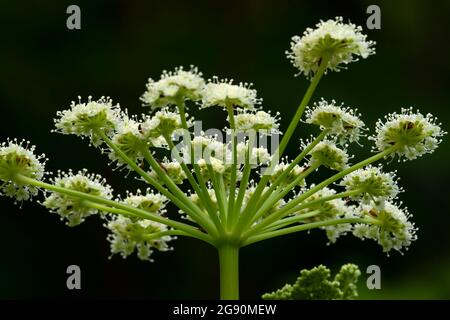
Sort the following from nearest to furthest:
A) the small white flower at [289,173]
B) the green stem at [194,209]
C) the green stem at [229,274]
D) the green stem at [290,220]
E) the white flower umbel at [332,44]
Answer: the green stem at [229,274] < the green stem at [194,209] < the green stem at [290,220] < the white flower umbel at [332,44] < the small white flower at [289,173]

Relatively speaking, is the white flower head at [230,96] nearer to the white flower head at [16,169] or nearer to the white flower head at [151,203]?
the white flower head at [151,203]

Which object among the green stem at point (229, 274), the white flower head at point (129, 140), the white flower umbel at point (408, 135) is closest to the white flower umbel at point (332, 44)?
the white flower umbel at point (408, 135)

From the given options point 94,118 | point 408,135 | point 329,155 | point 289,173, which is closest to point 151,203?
point 94,118

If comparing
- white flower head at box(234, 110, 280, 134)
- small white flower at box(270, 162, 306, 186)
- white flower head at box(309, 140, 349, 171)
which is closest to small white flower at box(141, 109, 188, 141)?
white flower head at box(234, 110, 280, 134)

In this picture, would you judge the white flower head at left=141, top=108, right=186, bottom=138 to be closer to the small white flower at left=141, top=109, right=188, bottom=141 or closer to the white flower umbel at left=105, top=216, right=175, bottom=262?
the small white flower at left=141, top=109, right=188, bottom=141

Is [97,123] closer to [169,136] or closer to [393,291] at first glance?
[169,136]

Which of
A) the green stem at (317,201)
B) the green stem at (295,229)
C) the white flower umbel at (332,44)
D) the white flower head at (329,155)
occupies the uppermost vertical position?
the white flower umbel at (332,44)

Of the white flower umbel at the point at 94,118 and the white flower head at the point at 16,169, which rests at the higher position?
the white flower umbel at the point at 94,118
